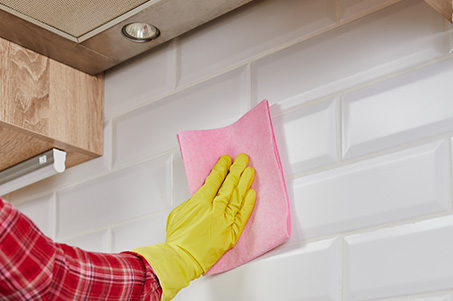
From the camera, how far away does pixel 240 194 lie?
3.38ft

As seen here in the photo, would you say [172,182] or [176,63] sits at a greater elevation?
[176,63]

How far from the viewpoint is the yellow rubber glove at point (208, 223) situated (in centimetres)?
99

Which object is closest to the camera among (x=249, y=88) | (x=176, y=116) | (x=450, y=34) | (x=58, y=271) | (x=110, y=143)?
(x=58, y=271)

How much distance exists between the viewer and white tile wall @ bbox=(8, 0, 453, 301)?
88cm

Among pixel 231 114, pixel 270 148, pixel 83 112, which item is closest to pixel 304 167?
pixel 270 148

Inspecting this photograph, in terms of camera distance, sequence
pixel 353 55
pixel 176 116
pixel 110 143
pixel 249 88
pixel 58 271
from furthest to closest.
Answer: pixel 110 143
pixel 176 116
pixel 249 88
pixel 353 55
pixel 58 271

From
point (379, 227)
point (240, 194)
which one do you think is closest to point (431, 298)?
point (379, 227)

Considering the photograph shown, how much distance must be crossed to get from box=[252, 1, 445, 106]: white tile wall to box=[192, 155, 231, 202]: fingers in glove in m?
0.12

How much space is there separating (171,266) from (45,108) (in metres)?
0.46

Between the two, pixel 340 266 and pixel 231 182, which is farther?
pixel 231 182

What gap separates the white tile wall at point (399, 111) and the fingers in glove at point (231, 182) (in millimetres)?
170

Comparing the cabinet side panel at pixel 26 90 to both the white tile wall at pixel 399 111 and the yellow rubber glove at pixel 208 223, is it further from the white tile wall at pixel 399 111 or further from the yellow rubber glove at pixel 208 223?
the white tile wall at pixel 399 111

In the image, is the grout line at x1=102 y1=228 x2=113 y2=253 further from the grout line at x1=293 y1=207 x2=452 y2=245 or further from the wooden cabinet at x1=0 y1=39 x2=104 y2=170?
the grout line at x1=293 y1=207 x2=452 y2=245

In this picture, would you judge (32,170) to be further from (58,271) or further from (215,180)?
(58,271)
